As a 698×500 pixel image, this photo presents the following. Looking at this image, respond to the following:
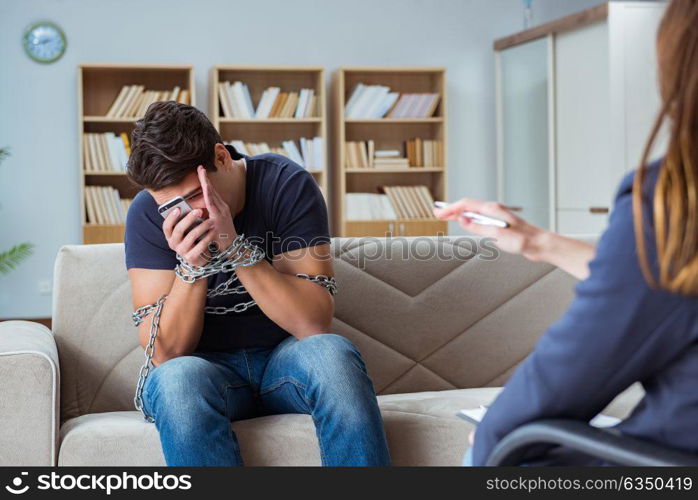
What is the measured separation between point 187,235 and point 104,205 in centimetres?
421

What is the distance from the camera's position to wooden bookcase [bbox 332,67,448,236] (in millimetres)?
6066

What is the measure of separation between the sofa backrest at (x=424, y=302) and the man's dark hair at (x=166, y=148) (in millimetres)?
462

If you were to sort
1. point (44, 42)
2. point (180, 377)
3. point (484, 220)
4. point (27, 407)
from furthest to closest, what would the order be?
point (44, 42)
point (27, 407)
point (180, 377)
point (484, 220)

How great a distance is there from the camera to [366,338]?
2281mm

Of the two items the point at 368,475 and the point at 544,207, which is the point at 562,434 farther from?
the point at 544,207

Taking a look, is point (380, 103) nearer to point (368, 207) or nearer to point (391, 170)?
point (391, 170)

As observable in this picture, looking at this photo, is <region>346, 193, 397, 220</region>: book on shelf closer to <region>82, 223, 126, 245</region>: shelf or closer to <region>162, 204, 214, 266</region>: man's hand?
<region>82, 223, 126, 245</region>: shelf

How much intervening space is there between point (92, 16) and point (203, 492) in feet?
Result: 17.1

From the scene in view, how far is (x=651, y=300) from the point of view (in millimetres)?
801

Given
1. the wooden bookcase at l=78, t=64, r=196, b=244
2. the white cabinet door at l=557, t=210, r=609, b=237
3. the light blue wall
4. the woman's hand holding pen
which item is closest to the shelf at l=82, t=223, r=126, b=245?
the wooden bookcase at l=78, t=64, r=196, b=244

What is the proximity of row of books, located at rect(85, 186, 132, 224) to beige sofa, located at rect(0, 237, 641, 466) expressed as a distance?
3.66 metres

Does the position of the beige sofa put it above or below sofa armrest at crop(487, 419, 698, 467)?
below

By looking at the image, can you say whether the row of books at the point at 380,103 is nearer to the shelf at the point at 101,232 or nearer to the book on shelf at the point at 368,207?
the book on shelf at the point at 368,207

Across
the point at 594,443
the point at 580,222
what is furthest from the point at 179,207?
the point at 580,222
